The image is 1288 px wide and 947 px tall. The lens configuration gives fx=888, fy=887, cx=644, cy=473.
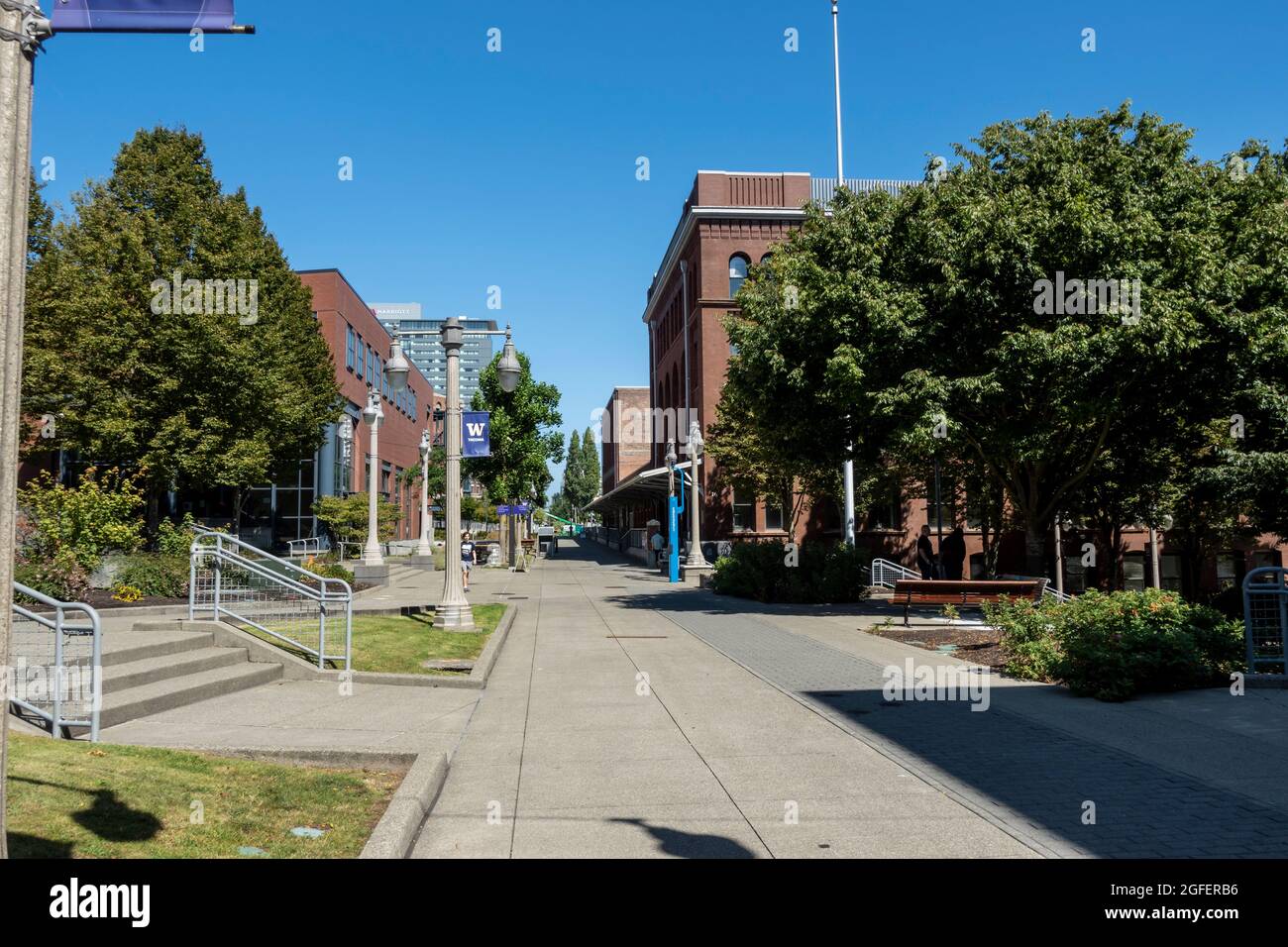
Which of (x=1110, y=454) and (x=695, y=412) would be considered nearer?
(x=1110, y=454)

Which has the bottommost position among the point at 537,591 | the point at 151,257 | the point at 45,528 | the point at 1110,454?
the point at 537,591

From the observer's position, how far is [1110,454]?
73.0ft

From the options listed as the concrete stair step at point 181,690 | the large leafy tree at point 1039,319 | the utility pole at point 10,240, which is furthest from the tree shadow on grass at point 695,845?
the large leafy tree at point 1039,319

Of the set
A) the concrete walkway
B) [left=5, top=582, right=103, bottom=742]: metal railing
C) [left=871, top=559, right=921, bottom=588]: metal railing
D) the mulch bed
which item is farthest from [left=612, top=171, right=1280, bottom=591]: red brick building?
[left=5, top=582, right=103, bottom=742]: metal railing

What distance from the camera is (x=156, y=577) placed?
15.4 m

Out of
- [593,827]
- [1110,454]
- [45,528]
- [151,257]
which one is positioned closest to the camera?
[593,827]

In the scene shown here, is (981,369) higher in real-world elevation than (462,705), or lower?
higher

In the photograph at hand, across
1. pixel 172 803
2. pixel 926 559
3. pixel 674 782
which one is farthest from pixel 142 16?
pixel 926 559

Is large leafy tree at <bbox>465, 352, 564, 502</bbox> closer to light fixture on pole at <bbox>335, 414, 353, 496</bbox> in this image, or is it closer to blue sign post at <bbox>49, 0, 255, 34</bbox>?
light fixture on pole at <bbox>335, 414, 353, 496</bbox>

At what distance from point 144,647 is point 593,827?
6.82 m

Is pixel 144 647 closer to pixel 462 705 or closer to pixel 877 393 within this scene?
pixel 462 705

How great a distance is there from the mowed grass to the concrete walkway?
1.26 metres

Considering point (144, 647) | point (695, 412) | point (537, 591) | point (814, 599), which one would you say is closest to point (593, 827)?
point (144, 647)

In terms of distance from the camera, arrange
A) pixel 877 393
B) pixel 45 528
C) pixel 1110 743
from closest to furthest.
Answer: pixel 1110 743 < pixel 45 528 < pixel 877 393
